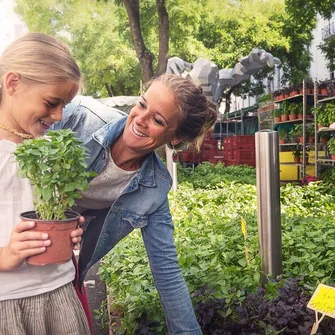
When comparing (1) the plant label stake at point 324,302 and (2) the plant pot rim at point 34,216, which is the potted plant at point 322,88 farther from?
(2) the plant pot rim at point 34,216

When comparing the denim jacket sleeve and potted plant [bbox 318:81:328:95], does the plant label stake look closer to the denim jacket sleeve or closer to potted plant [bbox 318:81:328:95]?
the denim jacket sleeve

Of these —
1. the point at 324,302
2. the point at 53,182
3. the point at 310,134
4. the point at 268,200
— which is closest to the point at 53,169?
the point at 53,182

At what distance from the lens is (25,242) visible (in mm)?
1636

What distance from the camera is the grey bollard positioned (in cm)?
315

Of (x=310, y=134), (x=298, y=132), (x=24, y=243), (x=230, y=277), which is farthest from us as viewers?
(x=298, y=132)

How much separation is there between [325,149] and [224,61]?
15803 mm

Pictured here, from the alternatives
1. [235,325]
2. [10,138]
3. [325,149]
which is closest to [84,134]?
[10,138]

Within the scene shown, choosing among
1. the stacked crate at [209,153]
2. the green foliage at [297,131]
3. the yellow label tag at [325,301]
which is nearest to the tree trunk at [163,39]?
the green foliage at [297,131]

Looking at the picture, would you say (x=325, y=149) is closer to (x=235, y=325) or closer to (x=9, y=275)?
(x=235, y=325)

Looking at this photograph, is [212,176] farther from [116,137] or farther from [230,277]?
[116,137]

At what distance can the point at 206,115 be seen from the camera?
249 centimetres

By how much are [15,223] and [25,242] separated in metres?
0.17

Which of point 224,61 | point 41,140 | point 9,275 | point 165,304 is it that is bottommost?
point 165,304

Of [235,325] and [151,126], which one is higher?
[151,126]
